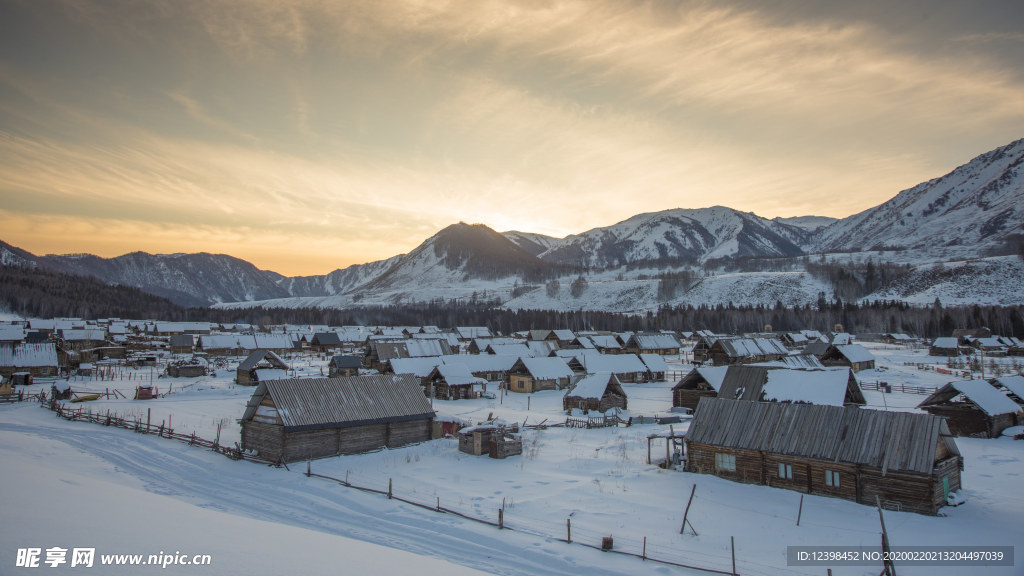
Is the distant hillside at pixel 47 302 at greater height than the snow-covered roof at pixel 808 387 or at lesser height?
greater

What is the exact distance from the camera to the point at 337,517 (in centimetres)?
1941

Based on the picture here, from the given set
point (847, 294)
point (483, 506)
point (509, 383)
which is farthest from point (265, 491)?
point (847, 294)

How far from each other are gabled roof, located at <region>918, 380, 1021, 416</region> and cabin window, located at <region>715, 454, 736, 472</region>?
2069 centimetres

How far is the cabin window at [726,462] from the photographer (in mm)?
25211

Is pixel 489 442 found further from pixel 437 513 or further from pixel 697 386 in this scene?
pixel 697 386

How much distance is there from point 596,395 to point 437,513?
25.9 metres

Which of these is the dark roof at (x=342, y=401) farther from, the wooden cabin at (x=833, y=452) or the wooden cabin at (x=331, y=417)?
the wooden cabin at (x=833, y=452)

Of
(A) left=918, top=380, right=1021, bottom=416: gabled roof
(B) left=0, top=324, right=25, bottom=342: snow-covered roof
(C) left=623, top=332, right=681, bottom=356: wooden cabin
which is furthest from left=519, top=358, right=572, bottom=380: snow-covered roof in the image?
(B) left=0, top=324, right=25, bottom=342: snow-covered roof

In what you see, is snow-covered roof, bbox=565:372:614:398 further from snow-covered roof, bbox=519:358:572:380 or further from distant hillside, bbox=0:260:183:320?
distant hillside, bbox=0:260:183:320

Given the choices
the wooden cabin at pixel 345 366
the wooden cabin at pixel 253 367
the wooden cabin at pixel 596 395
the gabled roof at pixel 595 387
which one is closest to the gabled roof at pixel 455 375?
the wooden cabin at pixel 596 395

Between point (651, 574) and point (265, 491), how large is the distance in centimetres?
1619

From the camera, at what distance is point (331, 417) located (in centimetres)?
2922

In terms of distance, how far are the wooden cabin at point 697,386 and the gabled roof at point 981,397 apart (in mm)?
13877

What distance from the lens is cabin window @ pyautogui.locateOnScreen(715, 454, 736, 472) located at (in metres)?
25.2
